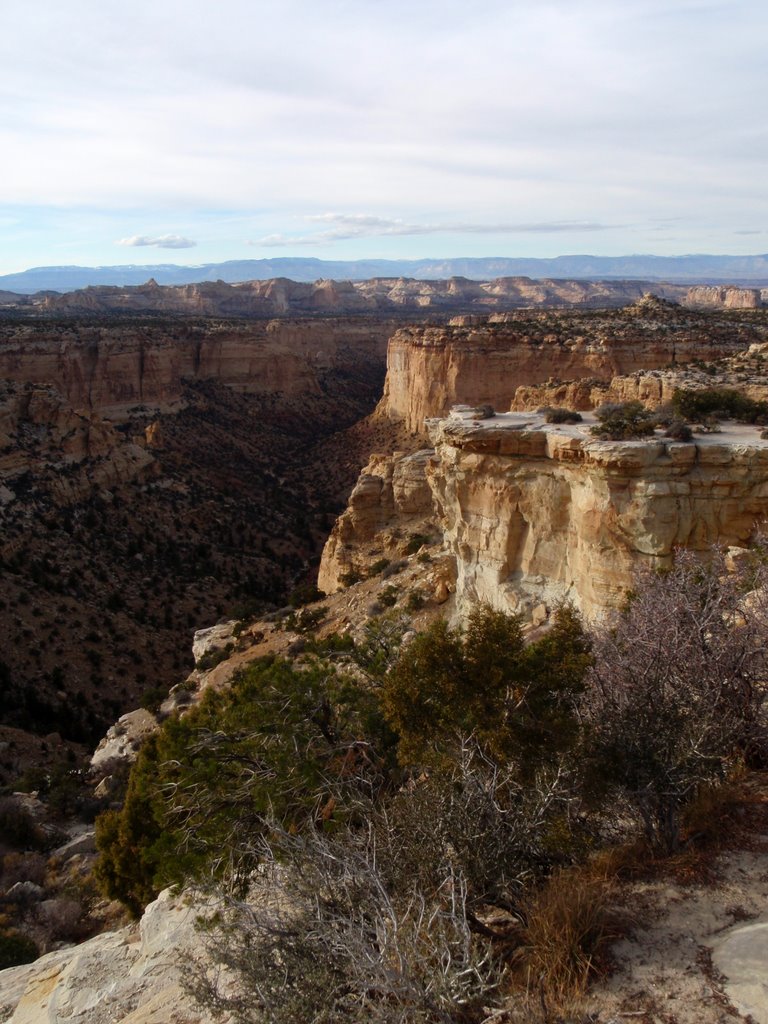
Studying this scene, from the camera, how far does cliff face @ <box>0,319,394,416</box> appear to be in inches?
1807

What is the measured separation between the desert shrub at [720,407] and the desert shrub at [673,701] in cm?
756

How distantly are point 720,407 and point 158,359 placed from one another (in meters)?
46.2

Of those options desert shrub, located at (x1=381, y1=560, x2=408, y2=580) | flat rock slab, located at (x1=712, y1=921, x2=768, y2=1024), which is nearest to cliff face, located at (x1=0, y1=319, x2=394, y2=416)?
desert shrub, located at (x1=381, y1=560, x2=408, y2=580)

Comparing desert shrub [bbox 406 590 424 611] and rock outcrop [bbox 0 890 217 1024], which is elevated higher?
desert shrub [bbox 406 590 424 611]

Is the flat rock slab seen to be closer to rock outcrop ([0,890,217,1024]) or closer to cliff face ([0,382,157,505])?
rock outcrop ([0,890,217,1024])

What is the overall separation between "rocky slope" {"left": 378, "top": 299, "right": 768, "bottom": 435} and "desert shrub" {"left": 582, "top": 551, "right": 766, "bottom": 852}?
97.9ft

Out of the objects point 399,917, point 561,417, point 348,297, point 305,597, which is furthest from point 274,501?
point 348,297

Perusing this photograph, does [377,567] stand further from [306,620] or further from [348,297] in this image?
[348,297]

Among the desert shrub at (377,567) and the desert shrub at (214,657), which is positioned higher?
the desert shrub at (377,567)

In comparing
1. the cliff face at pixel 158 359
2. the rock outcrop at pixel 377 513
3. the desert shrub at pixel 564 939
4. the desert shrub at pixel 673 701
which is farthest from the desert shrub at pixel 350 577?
the cliff face at pixel 158 359

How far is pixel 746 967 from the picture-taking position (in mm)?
4297

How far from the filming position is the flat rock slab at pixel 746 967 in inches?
159

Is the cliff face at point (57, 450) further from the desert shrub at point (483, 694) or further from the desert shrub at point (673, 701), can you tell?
the desert shrub at point (673, 701)

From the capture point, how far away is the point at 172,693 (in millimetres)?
19625
